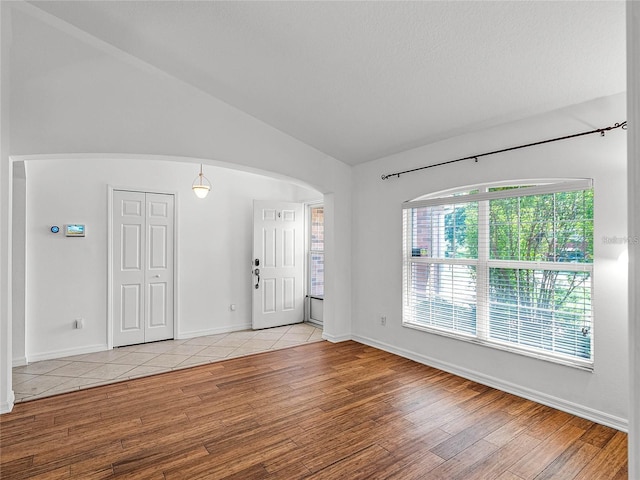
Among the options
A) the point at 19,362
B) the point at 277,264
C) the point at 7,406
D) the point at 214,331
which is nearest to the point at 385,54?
the point at 277,264

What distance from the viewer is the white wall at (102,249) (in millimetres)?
4246

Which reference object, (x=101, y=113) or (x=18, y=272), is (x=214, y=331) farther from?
(x=101, y=113)

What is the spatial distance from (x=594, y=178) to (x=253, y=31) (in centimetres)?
290

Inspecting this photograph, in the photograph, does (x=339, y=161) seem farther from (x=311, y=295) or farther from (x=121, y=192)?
(x=121, y=192)

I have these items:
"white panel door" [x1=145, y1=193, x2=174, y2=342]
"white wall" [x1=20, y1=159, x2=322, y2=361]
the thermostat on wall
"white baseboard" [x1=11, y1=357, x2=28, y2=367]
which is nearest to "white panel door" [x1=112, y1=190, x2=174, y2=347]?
"white panel door" [x1=145, y1=193, x2=174, y2=342]

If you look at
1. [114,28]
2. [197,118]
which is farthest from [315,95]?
[114,28]

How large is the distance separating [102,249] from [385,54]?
4.12m

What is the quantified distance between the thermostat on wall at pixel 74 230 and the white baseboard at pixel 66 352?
1413 mm

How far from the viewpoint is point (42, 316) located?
13.9 feet

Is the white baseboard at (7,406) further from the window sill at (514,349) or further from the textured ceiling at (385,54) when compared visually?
the window sill at (514,349)

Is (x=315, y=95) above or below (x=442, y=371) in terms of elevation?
above

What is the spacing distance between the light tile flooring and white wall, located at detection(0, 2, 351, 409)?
0.63 m

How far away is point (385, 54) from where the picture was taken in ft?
9.13

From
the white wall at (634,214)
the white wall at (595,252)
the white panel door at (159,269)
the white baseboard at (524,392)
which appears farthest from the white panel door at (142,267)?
the white wall at (634,214)
